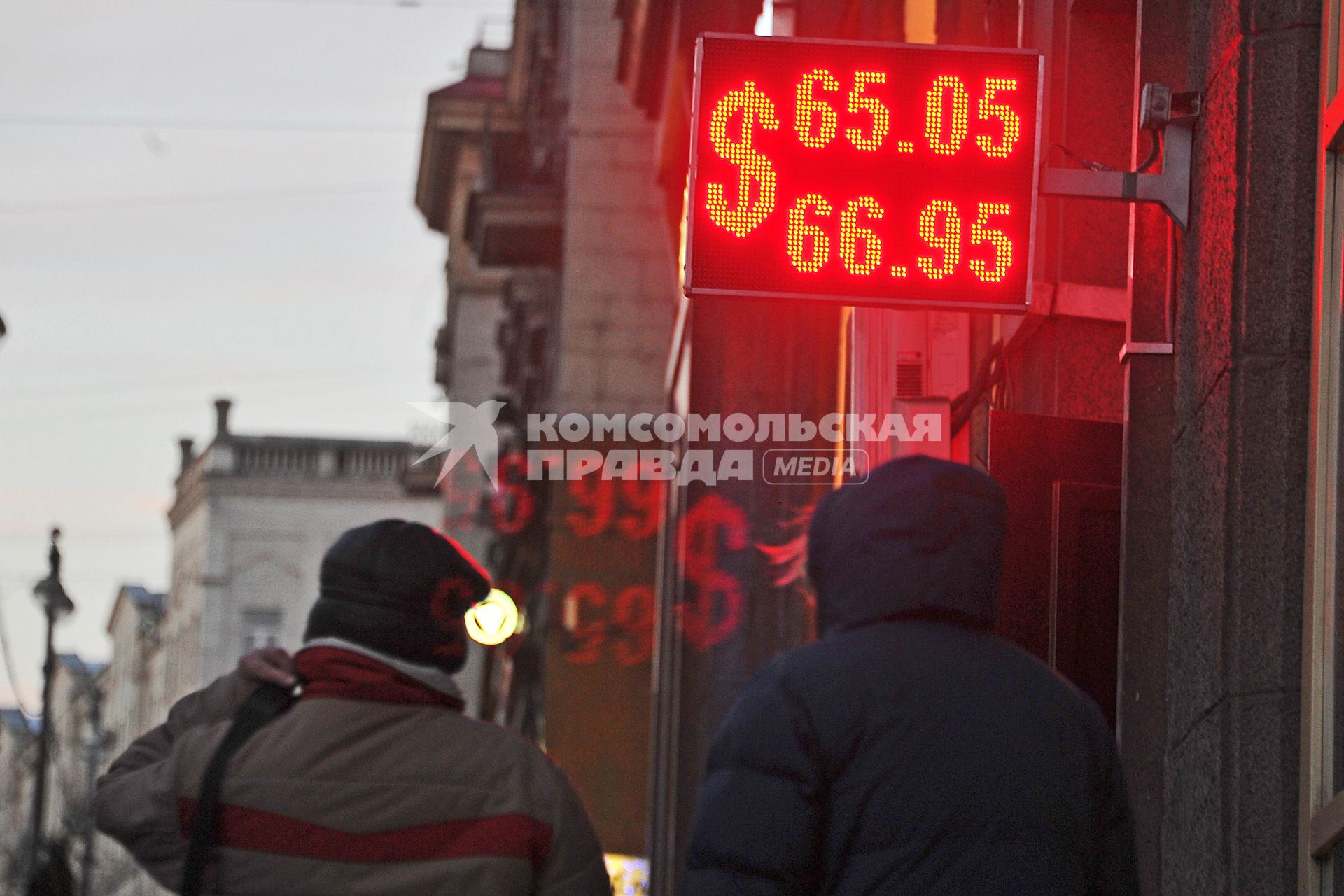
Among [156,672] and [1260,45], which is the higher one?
[1260,45]

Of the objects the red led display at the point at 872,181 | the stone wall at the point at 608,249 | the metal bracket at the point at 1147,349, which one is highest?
the stone wall at the point at 608,249

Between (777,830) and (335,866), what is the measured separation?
2.67 feet

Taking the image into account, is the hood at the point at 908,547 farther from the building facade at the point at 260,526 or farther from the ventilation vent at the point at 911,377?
the building facade at the point at 260,526

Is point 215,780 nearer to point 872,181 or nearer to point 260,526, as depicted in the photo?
point 872,181

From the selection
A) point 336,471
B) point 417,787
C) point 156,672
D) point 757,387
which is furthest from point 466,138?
point 417,787

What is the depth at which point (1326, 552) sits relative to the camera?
521 centimetres

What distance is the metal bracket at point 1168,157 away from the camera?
251 inches

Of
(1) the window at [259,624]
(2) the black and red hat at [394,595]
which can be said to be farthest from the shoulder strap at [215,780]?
(1) the window at [259,624]

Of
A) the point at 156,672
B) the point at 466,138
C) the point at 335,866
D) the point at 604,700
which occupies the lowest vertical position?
the point at 156,672

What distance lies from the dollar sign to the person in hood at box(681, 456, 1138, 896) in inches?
128

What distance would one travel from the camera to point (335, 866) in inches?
152

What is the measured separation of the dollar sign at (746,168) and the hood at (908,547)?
324 centimetres

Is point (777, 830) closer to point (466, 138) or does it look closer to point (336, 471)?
point (466, 138)

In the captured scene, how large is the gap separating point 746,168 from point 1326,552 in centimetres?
244
